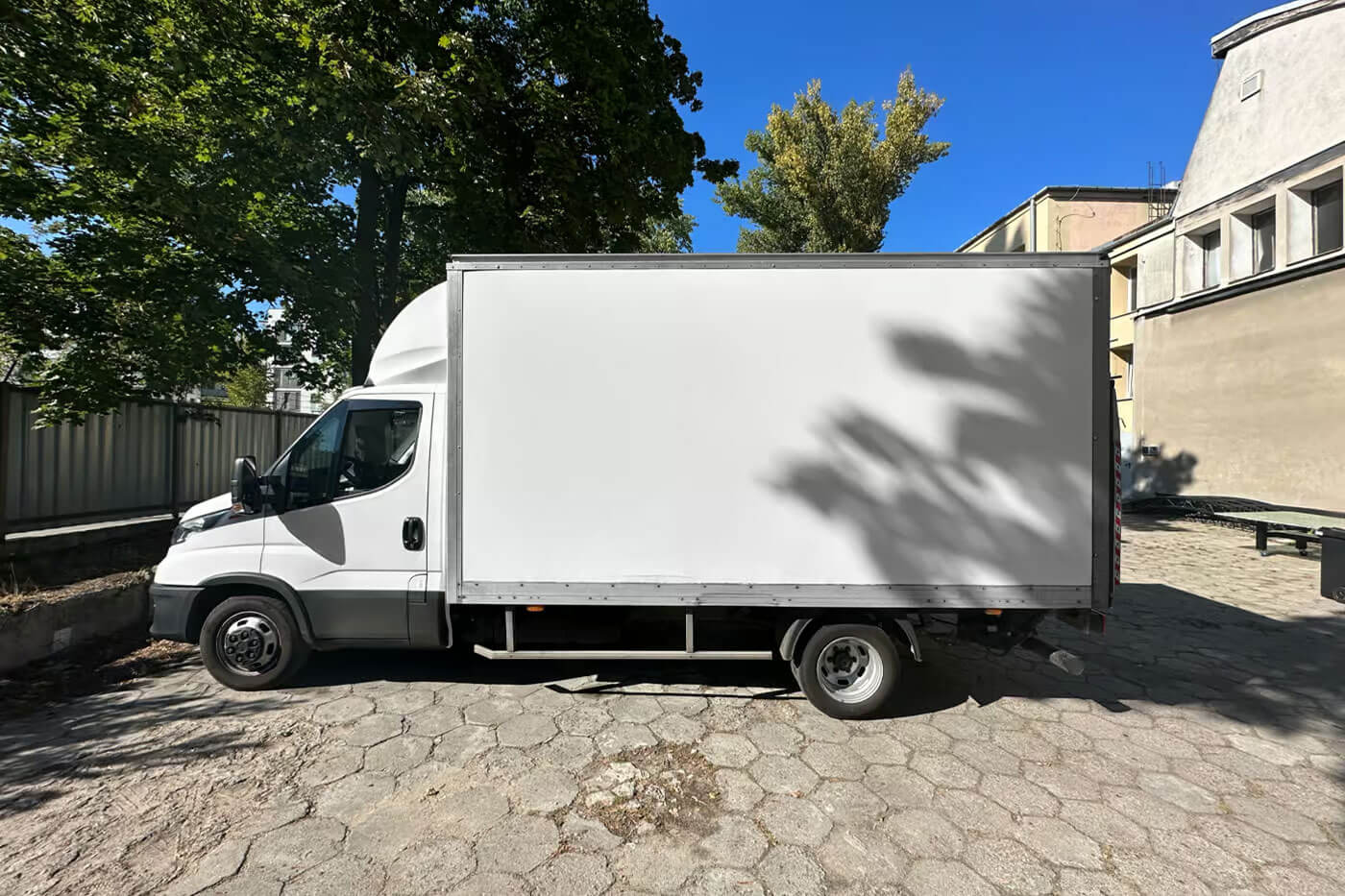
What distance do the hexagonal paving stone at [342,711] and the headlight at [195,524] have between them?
152 cm

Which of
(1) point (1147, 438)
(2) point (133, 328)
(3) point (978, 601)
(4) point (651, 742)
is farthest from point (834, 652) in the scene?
(1) point (1147, 438)

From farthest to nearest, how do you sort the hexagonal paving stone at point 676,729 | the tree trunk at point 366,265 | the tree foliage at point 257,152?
the tree trunk at point 366,265 → the tree foliage at point 257,152 → the hexagonal paving stone at point 676,729

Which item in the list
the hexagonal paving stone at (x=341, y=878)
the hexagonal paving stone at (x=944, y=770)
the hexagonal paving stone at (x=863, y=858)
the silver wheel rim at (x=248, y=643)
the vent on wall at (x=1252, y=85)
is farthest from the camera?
the vent on wall at (x=1252, y=85)

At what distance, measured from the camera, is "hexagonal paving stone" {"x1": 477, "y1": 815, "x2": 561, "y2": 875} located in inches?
101

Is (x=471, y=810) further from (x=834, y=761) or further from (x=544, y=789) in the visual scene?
(x=834, y=761)

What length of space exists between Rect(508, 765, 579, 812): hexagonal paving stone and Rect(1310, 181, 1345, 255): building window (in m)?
17.3

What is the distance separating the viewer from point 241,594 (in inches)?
163

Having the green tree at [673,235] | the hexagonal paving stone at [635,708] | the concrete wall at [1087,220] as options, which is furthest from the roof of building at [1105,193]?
the hexagonal paving stone at [635,708]

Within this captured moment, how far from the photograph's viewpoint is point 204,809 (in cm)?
289

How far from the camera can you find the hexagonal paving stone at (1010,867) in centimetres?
246

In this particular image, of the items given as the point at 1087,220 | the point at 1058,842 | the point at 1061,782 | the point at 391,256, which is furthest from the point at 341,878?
the point at 1087,220

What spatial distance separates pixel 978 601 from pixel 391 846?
3.43 meters

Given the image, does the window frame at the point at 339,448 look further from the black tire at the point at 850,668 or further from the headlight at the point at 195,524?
the black tire at the point at 850,668

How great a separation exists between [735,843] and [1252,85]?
1944 centimetres
